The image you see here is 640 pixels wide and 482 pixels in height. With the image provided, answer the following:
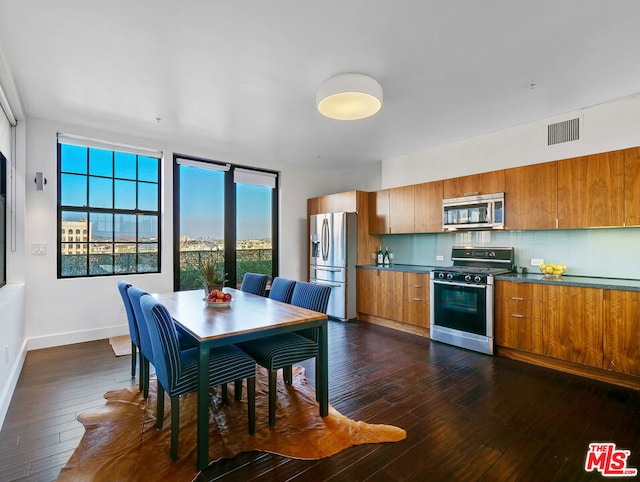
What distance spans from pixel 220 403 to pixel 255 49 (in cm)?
269

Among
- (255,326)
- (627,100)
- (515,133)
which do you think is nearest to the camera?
(255,326)

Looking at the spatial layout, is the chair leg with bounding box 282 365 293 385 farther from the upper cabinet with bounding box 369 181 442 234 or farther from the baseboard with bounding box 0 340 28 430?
the upper cabinet with bounding box 369 181 442 234

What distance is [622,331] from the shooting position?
2.75m

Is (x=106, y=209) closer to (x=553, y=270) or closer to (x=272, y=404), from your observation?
(x=272, y=404)

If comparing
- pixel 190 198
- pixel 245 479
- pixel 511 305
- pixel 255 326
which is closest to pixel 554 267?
pixel 511 305

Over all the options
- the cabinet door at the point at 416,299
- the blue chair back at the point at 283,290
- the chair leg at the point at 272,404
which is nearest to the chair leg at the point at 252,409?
the chair leg at the point at 272,404

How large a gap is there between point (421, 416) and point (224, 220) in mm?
4051

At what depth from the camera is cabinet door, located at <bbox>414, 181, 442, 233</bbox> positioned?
4.40 metres

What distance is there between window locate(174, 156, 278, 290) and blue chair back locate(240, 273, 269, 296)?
160 centimetres

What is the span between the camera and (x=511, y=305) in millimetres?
3441

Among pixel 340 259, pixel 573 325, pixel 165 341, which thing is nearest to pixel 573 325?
pixel 573 325

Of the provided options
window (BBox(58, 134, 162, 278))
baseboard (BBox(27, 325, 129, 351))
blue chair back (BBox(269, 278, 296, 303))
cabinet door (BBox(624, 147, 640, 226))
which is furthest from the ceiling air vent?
baseboard (BBox(27, 325, 129, 351))

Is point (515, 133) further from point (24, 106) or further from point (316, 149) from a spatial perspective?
point (24, 106)

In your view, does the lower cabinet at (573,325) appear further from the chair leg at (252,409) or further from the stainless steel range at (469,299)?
the chair leg at (252,409)
